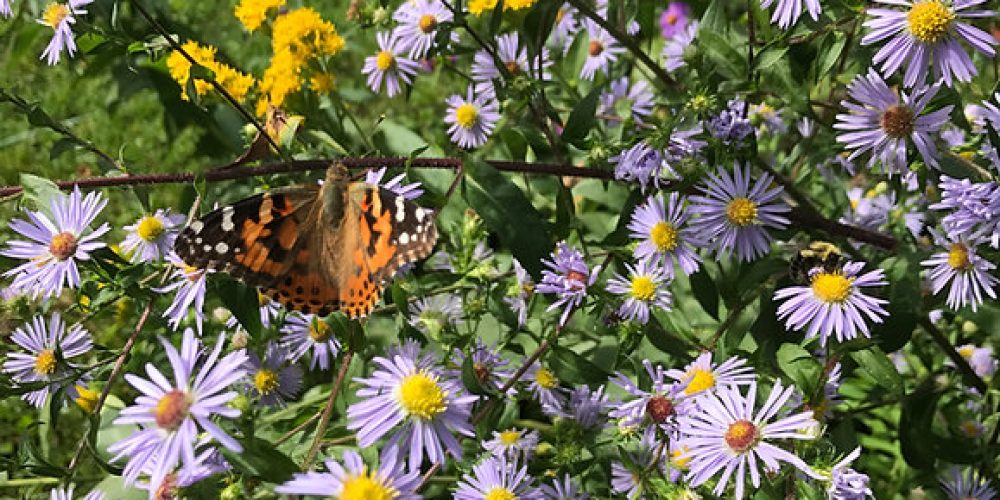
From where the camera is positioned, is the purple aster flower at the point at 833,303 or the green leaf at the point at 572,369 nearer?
the purple aster flower at the point at 833,303

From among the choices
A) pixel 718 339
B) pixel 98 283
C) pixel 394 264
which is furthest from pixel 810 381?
pixel 98 283

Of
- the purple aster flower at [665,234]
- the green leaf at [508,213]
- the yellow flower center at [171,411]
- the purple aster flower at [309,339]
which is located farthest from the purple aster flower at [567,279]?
the yellow flower center at [171,411]

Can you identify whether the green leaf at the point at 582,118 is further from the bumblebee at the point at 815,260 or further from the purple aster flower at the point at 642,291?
the bumblebee at the point at 815,260

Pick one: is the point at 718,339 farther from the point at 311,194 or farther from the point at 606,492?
the point at 311,194

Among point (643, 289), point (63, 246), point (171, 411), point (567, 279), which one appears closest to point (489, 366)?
point (567, 279)

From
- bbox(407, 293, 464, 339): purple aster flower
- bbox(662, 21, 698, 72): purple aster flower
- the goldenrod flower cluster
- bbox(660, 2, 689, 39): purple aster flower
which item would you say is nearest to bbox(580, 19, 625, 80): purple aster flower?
bbox(662, 21, 698, 72): purple aster flower

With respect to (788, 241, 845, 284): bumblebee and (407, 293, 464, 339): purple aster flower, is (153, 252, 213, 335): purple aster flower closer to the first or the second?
(407, 293, 464, 339): purple aster flower

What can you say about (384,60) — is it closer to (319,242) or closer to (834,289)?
(319,242)
